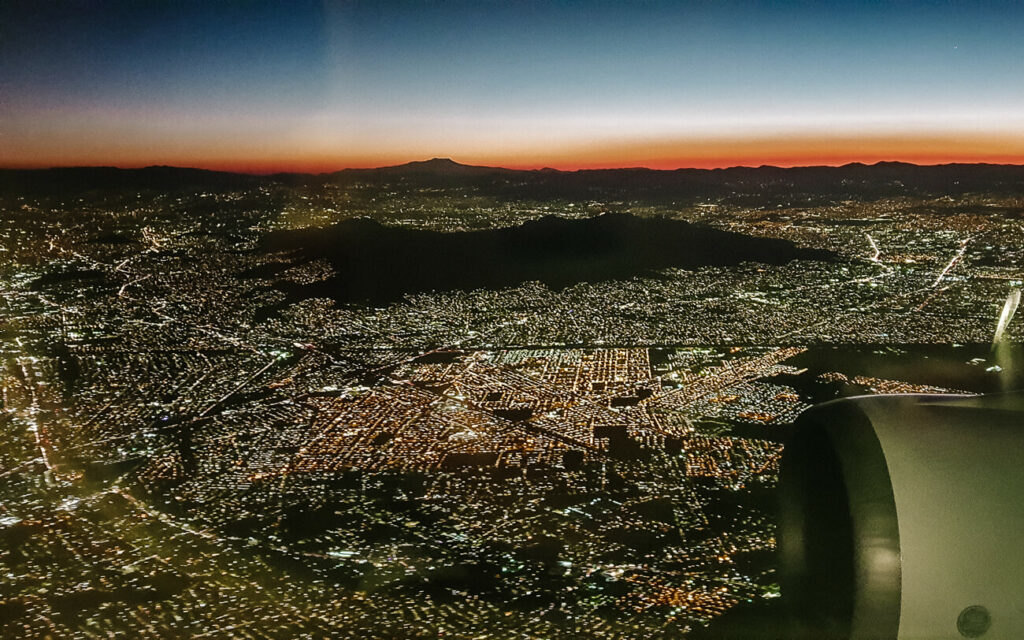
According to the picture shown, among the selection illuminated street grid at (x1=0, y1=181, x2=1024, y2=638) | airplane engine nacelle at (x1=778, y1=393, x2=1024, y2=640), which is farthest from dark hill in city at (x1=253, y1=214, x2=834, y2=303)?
airplane engine nacelle at (x1=778, y1=393, x2=1024, y2=640)

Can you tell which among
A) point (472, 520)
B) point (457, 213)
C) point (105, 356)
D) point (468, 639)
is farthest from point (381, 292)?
point (457, 213)

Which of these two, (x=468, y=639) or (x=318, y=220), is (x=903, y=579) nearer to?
(x=468, y=639)

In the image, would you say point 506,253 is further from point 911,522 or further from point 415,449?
point 911,522

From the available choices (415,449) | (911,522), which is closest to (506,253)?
(415,449)

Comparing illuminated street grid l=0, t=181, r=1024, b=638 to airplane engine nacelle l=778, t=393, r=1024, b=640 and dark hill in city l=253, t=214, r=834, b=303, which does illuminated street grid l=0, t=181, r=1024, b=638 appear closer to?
dark hill in city l=253, t=214, r=834, b=303

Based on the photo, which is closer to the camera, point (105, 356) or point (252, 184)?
point (105, 356)

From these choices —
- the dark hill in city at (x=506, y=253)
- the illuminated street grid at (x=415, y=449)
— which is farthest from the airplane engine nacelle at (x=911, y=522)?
the dark hill in city at (x=506, y=253)
